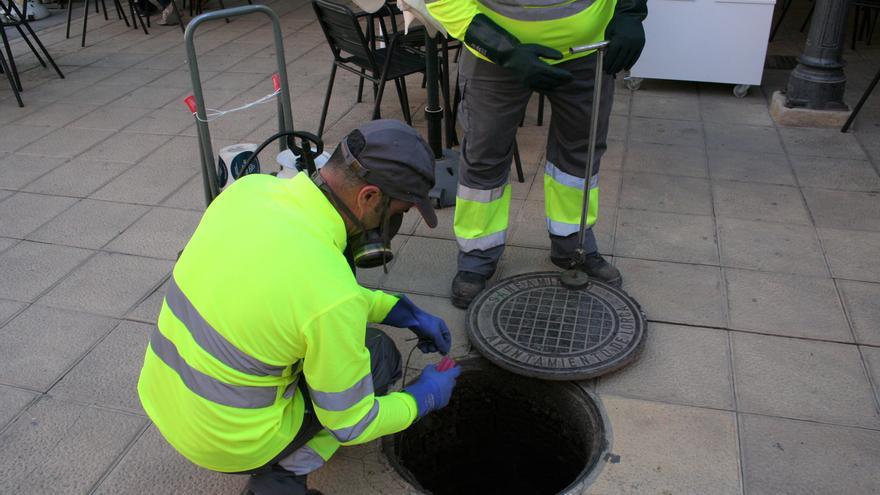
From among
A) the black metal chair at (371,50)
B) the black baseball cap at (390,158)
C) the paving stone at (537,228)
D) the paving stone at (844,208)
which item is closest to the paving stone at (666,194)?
the paving stone at (537,228)

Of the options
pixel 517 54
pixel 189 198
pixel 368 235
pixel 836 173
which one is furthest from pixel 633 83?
pixel 368 235

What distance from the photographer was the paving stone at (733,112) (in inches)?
194

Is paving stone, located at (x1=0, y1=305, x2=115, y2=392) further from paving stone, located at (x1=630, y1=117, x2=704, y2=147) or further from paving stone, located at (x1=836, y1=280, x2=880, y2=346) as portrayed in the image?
paving stone, located at (x1=630, y1=117, x2=704, y2=147)

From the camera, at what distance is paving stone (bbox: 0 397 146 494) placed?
92.8 inches

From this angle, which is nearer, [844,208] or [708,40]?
[844,208]

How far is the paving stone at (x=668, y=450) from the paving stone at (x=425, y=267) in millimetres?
1067

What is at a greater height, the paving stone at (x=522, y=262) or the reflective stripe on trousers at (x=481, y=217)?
the reflective stripe on trousers at (x=481, y=217)

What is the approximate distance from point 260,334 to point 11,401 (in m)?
1.67

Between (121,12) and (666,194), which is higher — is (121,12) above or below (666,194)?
above

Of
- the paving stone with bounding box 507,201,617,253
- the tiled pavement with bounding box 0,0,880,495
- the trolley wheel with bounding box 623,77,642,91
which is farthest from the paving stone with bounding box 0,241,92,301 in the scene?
the trolley wheel with bounding box 623,77,642,91

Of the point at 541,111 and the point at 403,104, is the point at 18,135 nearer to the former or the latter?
the point at 403,104

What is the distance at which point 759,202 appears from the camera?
3.87m

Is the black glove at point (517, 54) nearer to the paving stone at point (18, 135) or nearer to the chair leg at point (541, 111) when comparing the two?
the chair leg at point (541, 111)

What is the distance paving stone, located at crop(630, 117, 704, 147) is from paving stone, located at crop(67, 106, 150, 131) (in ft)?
12.8
